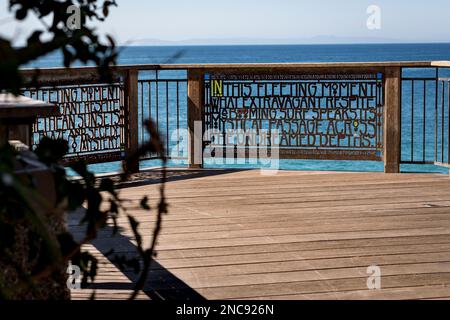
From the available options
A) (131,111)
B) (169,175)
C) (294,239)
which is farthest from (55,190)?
(131,111)

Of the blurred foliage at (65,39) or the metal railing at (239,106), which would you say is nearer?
the blurred foliage at (65,39)

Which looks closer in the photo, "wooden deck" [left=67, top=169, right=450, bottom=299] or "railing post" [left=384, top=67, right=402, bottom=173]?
"wooden deck" [left=67, top=169, right=450, bottom=299]

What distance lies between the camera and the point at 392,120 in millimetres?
6641

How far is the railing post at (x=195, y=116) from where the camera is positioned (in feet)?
22.6

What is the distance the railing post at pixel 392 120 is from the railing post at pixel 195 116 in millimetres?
1518

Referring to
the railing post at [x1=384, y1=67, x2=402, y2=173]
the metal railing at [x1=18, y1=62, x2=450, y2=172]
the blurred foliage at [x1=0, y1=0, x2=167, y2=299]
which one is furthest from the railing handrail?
the blurred foliage at [x1=0, y1=0, x2=167, y2=299]

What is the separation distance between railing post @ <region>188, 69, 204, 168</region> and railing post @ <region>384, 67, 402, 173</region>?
1.52m

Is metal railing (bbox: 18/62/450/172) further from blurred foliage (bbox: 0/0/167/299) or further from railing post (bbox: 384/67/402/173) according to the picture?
blurred foliage (bbox: 0/0/167/299)

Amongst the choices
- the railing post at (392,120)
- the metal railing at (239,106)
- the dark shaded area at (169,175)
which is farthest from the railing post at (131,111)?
the railing post at (392,120)

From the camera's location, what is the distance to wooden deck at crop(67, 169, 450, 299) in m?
3.41

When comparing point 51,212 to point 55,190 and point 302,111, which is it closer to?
point 55,190

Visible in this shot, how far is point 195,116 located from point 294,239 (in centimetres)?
281

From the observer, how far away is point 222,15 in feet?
193

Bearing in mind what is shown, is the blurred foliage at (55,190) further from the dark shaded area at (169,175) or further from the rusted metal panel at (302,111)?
the rusted metal panel at (302,111)
